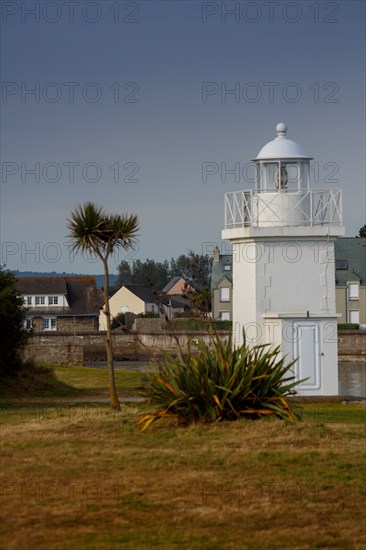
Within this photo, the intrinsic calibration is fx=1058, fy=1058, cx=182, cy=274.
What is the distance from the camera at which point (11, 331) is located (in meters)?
28.8

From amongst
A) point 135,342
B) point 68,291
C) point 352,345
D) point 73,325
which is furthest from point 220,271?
point 352,345

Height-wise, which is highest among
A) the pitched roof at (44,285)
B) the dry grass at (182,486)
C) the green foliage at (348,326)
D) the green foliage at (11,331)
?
the pitched roof at (44,285)

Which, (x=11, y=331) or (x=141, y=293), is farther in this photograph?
(x=141, y=293)

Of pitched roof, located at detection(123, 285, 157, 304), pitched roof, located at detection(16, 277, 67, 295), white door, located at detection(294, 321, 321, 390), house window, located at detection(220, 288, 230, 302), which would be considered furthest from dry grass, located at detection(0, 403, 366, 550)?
pitched roof, located at detection(123, 285, 157, 304)

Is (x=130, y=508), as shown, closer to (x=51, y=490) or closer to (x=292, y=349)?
(x=51, y=490)

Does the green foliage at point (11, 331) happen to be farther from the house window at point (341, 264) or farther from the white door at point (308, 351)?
the house window at point (341, 264)

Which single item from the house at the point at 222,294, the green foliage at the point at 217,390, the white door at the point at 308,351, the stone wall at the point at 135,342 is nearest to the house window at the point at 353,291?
the stone wall at the point at 135,342

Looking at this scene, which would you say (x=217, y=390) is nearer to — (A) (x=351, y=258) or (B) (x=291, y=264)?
(B) (x=291, y=264)

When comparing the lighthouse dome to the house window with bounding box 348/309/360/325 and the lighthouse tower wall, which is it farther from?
the house window with bounding box 348/309/360/325

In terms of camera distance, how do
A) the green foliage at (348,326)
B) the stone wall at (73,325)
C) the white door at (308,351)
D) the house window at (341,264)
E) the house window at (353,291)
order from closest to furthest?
1. the white door at (308,351)
2. the green foliage at (348,326)
3. the stone wall at (73,325)
4. the house window at (353,291)
5. the house window at (341,264)

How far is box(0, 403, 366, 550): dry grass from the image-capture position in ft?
28.1

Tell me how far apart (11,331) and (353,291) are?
214ft

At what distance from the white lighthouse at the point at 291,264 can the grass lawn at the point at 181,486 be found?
38.5 feet

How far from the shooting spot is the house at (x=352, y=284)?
90.6 m
